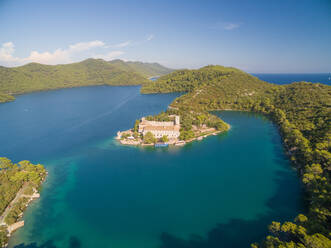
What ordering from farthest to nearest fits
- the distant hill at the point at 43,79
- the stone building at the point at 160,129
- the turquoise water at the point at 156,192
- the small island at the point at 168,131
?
the distant hill at the point at 43,79 < the stone building at the point at 160,129 < the small island at the point at 168,131 < the turquoise water at the point at 156,192

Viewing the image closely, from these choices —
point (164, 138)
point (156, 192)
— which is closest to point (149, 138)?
point (164, 138)

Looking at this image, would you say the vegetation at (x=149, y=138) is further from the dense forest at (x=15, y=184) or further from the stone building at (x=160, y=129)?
A: the dense forest at (x=15, y=184)

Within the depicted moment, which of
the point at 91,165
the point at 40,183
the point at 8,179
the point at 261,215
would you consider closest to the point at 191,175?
the point at 261,215

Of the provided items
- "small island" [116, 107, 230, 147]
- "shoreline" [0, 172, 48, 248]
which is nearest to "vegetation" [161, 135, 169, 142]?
"small island" [116, 107, 230, 147]

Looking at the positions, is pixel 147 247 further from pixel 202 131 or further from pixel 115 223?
pixel 202 131

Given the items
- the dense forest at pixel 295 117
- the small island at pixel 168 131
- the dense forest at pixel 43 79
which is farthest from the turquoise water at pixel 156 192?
the dense forest at pixel 43 79

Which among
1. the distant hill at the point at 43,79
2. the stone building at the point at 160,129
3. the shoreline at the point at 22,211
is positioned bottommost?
the shoreline at the point at 22,211
